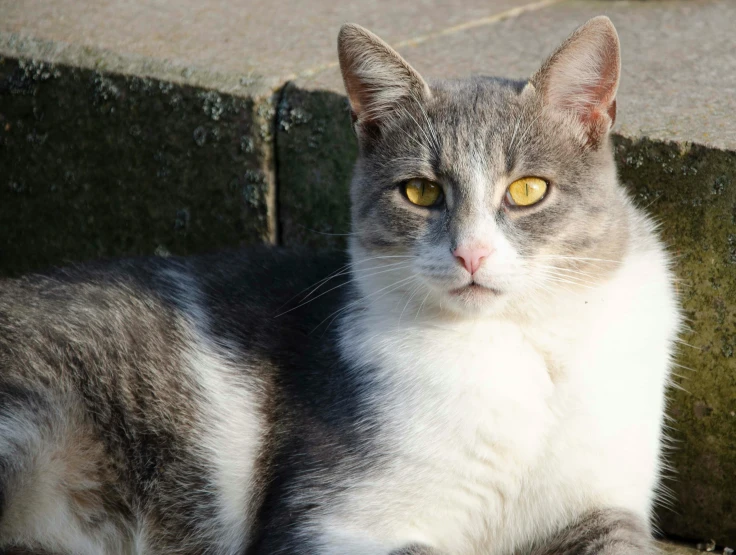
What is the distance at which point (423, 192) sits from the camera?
2580 mm

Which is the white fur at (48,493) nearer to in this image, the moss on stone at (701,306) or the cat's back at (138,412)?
the cat's back at (138,412)

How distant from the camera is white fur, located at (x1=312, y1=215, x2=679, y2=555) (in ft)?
8.10

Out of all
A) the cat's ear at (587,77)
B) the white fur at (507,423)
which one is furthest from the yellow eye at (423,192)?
the cat's ear at (587,77)

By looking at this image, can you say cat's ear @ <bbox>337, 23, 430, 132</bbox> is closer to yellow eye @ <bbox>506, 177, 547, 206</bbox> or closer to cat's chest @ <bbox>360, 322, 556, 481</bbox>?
yellow eye @ <bbox>506, 177, 547, 206</bbox>

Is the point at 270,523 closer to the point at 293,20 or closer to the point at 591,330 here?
the point at 591,330

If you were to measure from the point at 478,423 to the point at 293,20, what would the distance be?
2.62m

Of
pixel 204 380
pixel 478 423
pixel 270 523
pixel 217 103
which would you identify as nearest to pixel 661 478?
pixel 478 423

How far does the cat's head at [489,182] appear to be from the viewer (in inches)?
95.4

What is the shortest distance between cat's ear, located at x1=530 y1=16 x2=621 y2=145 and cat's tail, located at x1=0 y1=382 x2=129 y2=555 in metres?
1.69

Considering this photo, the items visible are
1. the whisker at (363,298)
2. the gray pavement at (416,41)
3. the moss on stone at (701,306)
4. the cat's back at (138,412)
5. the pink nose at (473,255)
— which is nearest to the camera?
Result: the pink nose at (473,255)

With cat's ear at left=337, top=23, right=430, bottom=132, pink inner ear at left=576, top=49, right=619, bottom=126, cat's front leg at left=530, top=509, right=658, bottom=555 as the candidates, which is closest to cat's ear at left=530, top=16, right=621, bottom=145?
pink inner ear at left=576, top=49, right=619, bottom=126

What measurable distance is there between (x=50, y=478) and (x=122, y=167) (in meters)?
1.46

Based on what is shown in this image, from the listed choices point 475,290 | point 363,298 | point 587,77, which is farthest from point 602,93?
point 363,298

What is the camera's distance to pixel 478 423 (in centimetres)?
246
